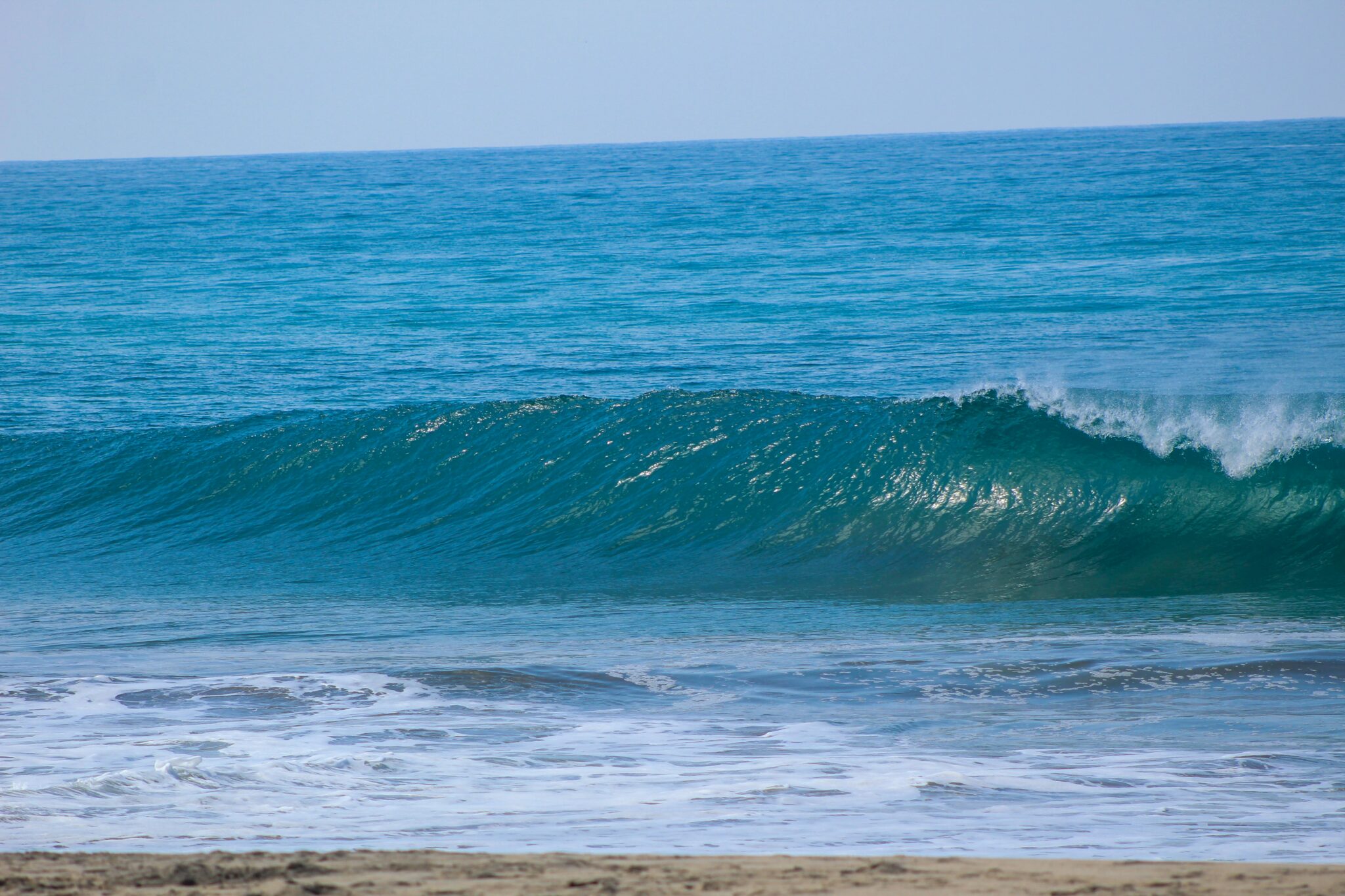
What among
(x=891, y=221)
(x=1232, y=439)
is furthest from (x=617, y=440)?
(x=891, y=221)

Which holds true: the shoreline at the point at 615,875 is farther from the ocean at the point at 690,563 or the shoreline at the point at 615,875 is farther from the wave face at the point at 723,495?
the wave face at the point at 723,495

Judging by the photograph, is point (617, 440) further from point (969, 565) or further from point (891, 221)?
point (891, 221)

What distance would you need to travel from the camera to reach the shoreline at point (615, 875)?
3418 millimetres

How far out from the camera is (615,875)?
3.59m

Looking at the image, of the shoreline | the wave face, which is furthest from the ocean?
the shoreline

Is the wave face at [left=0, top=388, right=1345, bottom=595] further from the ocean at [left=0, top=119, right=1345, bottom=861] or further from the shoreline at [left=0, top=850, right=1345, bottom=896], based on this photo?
the shoreline at [left=0, top=850, right=1345, bottom=896]

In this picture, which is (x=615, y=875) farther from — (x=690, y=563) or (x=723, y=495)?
(x=723, y=495)

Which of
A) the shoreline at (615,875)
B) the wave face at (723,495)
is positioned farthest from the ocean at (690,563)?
the shoreline at (615,875)

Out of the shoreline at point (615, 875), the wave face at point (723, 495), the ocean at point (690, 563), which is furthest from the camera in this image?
the wave face at point (723, 495)

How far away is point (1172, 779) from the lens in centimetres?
495

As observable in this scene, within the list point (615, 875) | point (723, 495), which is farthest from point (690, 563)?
point (615, 875)

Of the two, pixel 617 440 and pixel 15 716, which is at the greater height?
pixel 617 440

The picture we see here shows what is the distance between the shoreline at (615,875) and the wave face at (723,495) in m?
5.93

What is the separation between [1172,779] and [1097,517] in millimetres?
6135
